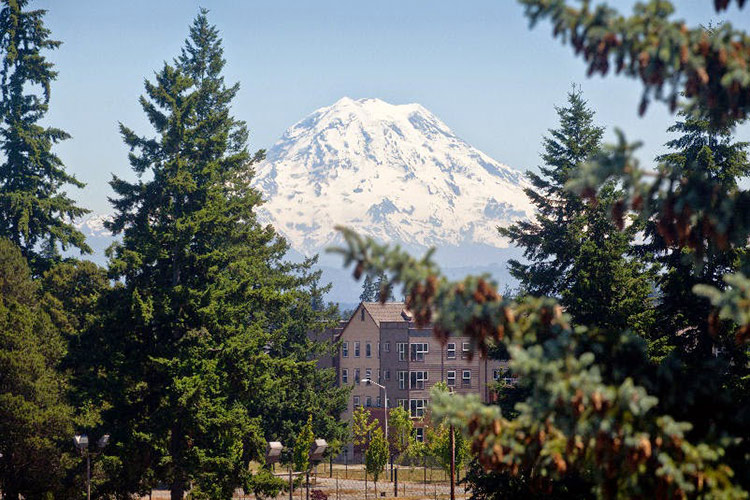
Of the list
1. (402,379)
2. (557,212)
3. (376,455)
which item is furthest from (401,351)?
(557,212)

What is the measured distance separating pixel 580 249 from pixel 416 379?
2462 inches

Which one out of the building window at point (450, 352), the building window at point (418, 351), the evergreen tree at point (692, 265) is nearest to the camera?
the evergreen tree at point (692, 265)

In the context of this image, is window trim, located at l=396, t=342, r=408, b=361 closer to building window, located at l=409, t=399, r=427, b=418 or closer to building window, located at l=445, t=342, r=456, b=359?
building window, located at l=445, t=342, r=456, b=359

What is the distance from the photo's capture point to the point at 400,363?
329 ft

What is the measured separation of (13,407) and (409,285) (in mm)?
33474

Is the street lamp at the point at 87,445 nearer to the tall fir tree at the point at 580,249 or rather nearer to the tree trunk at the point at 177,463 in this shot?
the tree trunk at the point at 177,463

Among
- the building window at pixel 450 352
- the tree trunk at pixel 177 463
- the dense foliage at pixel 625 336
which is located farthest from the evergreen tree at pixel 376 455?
the dense foliage at pixel 625 336

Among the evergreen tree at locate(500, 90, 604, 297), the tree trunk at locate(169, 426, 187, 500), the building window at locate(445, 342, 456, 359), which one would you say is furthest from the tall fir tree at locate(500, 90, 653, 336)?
the building window at locate(445, 342, 456, 359)

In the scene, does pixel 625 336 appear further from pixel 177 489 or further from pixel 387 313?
pixel 387 313

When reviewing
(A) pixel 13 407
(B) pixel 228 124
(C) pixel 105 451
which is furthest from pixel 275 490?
(B) pixel 228 124

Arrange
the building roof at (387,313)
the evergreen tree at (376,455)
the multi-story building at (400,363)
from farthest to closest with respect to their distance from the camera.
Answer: the building roof at (387,313), the multi-story building at (400,363), the evergreen tree at (376,455)

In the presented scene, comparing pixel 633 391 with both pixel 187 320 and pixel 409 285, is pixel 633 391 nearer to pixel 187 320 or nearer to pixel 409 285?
pixel 409 285

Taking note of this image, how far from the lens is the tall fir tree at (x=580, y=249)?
3609cm

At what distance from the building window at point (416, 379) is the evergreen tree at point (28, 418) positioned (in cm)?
5838
